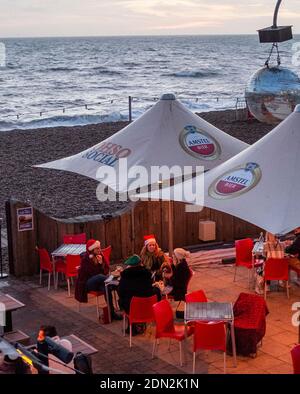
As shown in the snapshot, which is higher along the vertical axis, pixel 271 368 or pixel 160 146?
pixel 160 146

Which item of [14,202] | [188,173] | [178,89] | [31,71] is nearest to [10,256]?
[14,202]

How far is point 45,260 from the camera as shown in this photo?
37.2 feet

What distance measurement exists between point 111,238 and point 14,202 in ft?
6.23

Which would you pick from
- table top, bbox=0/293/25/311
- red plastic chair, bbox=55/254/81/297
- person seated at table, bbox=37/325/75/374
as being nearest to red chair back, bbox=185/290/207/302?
person seated at table, bbox=37/325/75/374

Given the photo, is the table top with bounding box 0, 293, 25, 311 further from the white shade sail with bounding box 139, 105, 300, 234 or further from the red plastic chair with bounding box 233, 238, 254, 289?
the red plastic chair with bounding box 233, 238, 254, 289

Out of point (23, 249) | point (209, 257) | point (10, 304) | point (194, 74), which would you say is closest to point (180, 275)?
point (10, 304)

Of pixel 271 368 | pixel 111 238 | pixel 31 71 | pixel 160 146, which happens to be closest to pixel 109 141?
pixel 160 146

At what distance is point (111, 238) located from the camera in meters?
12.5

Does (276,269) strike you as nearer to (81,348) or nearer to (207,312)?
(207,312)

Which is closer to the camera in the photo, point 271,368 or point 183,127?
point 271,368

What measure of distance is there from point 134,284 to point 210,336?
59.2 inches
